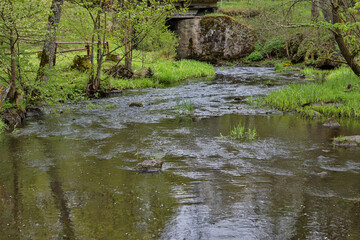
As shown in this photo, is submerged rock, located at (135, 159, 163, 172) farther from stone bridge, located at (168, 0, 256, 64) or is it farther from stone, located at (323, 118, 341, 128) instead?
stone bridge, located at (168, 0, 256, 64)

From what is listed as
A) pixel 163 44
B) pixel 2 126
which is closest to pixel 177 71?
pixel 163 44

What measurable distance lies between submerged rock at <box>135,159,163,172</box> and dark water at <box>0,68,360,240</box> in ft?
0.75

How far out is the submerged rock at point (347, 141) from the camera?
30.1 feet

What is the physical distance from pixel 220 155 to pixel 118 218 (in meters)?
3.72

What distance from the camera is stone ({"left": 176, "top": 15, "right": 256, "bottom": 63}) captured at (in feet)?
104

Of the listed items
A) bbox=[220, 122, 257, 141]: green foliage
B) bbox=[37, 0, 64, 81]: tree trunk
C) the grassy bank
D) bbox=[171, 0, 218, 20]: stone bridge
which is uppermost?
bbox=[171, 0, 218, 20]: stone bridge

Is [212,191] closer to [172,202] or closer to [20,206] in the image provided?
[172,202]

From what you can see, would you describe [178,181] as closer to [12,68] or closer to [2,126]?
[2,126]

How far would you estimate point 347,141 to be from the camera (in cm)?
926

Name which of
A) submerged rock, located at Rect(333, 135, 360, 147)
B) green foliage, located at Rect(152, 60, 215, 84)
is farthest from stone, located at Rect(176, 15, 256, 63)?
submerged rock, located at Rect(333, 135, 360, 147)

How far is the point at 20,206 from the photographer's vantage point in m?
5.72

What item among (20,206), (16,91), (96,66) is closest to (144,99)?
(96,66)

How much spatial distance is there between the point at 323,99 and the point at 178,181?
340 inches

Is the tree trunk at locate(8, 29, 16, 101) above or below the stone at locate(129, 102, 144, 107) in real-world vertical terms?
above
